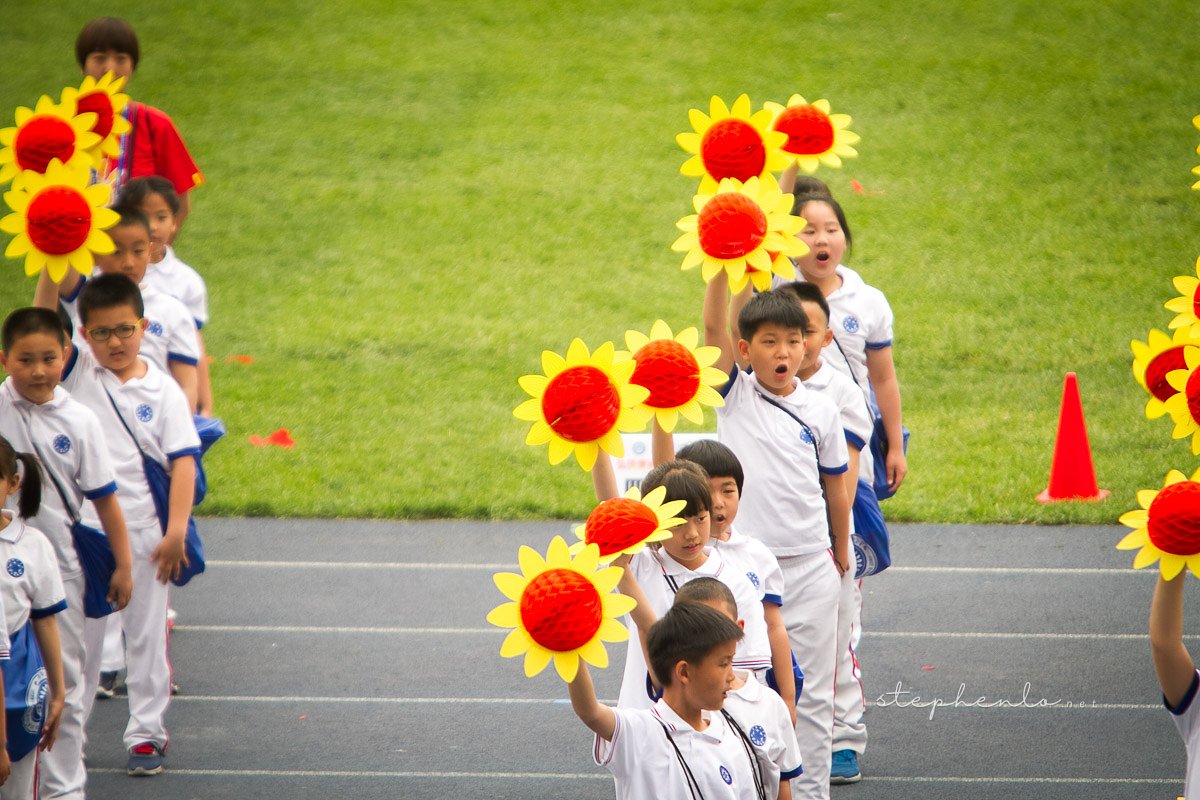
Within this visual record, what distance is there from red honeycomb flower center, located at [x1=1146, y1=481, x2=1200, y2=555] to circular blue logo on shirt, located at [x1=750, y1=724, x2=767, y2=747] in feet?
3.36

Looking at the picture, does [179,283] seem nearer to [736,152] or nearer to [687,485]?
[736,152]

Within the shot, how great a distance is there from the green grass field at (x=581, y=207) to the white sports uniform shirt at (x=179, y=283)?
2.41 m

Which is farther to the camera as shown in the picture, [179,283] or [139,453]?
[179,283]

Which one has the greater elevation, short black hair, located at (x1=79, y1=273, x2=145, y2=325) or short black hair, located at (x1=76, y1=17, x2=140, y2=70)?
short black hair, located at (x1=76, y1=17, x2=140, y2=70)

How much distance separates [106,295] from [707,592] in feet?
8.71

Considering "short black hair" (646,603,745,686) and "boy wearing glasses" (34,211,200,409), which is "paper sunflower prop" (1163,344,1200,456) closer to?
"short black hair" (646,603,745,686)

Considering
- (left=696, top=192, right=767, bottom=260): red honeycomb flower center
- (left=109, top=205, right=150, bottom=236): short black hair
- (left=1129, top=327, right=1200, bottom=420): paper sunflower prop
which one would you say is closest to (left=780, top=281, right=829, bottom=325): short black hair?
(left=696, top=192, right=767, bottom=260): red honeycomb flower center

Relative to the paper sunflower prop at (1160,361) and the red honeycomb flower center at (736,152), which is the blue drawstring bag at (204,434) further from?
the paper sunflower prop at (1160,361)

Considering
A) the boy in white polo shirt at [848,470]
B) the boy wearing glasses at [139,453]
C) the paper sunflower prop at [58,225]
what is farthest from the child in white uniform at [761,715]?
the paper sunflower prop at [58,225]

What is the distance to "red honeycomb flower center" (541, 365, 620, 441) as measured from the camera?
11.4 feet

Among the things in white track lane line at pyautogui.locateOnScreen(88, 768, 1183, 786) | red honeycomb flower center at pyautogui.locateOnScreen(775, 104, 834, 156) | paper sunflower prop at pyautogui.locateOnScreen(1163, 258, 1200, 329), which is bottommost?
white track lane line at pyautogui.locateOnScreen(88, 768, 1183, 786)

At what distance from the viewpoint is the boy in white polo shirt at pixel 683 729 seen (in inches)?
134

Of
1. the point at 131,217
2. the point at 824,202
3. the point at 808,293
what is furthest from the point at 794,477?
the point at 131,217

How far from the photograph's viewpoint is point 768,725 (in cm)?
359
